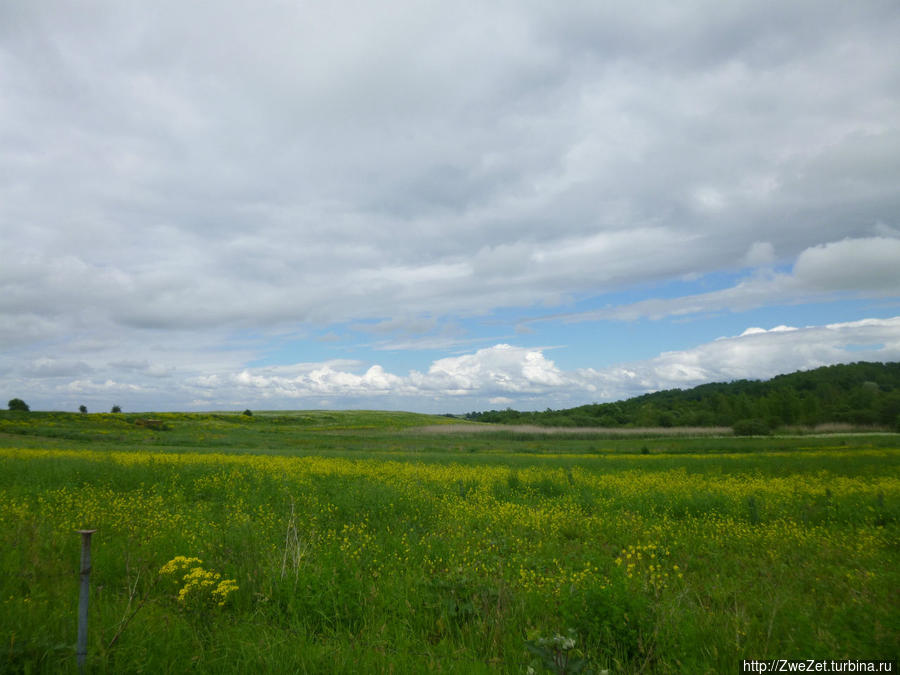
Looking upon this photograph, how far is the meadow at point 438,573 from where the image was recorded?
4.17 m

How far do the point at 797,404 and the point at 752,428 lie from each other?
19.1 m

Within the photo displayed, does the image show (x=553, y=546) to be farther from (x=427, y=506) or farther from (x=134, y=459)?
(x=134, y=459)

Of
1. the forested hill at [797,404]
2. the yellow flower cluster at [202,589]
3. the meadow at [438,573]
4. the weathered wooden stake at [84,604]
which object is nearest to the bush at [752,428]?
the forested hill at [797,404]

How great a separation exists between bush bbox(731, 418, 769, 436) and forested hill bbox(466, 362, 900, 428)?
1359 mm

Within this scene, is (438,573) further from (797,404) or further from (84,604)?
(797,404)

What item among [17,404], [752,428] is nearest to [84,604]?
[752,428]

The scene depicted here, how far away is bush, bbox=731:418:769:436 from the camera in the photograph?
59.1 meters

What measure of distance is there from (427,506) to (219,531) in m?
4.77

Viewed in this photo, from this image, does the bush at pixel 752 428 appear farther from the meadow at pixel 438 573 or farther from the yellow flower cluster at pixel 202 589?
the yellow flower cluster at pixel 202 589

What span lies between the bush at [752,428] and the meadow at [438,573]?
169 ft

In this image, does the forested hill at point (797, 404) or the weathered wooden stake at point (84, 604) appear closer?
the weathered wooden stake at point (84, 604)

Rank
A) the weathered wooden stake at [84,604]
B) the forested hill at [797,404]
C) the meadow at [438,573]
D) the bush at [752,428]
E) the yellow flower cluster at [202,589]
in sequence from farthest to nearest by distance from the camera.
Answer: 1. the forested hill at [797,404]
2. the bush at [752,428]
3. the yellow flower cluster at [202,589]
4. the meadow at [438,573]
5. the weathered wooden stake at [84,604]

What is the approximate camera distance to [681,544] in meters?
8.99

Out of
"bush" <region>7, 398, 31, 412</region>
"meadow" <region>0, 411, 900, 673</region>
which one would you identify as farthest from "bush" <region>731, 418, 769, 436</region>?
"bush" <region>7, 398, 31, 412</region>
